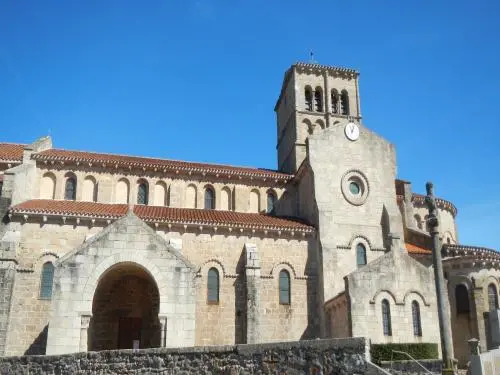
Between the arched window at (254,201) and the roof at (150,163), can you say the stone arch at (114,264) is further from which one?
the arched window at (254,201)

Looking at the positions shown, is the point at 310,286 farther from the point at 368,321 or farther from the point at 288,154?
the point at 288,154

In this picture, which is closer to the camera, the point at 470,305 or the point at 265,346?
the point at 265,346

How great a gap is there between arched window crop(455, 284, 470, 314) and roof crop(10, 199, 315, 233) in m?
9.61

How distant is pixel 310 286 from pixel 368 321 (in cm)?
488

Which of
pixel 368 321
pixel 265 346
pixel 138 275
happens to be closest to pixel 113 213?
pixel 138 275

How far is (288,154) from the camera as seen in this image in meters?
44.6

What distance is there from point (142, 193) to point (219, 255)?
312 inches

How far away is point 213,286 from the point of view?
30328mm

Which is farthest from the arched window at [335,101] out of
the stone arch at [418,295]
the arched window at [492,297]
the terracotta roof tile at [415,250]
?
the stone arch at [418,295]

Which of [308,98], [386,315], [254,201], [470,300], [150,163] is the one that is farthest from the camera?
[308,98]

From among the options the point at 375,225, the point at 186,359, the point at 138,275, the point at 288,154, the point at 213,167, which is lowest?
the point at 186,359

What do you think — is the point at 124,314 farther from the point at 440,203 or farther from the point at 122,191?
the point at 440,203

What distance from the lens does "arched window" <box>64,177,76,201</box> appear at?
34094mm

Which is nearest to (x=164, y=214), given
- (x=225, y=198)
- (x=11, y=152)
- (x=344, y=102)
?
(x=225, y=198)
